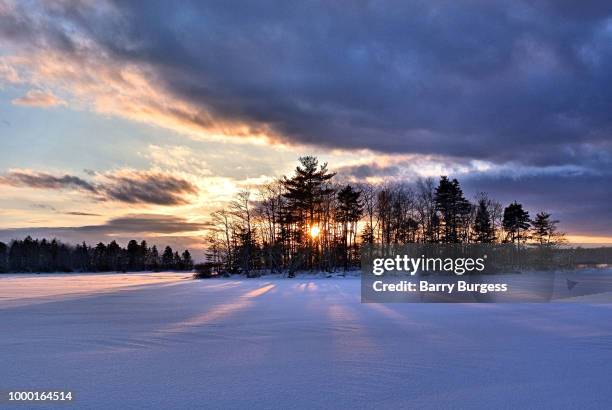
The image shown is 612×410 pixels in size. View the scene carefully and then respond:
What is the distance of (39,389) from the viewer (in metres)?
5.38

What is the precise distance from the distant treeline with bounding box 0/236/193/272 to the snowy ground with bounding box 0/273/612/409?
10352cm

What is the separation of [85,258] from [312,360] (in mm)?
125113

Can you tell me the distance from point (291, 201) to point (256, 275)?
398 inches

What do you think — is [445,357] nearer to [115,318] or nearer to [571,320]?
[571,320]

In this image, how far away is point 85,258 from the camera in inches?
4631

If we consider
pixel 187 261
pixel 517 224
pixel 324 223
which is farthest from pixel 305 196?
pixel 187 261

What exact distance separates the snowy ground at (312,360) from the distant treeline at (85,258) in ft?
340

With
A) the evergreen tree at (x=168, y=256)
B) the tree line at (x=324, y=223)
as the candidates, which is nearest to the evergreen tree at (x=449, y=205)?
the tree line at (x=324, y=223)

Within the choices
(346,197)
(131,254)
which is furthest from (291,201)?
(131,254)

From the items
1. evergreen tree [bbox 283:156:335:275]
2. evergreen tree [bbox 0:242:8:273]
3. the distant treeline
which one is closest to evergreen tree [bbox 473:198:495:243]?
evergreen tree [bbox 283:156:335:275]

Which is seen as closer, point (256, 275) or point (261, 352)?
point (261, 352)

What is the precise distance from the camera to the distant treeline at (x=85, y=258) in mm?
110762

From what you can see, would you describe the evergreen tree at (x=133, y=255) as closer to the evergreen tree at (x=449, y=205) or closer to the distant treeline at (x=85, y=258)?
the distant treeline at (x=85, y=258)

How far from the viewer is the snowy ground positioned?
505 cm
